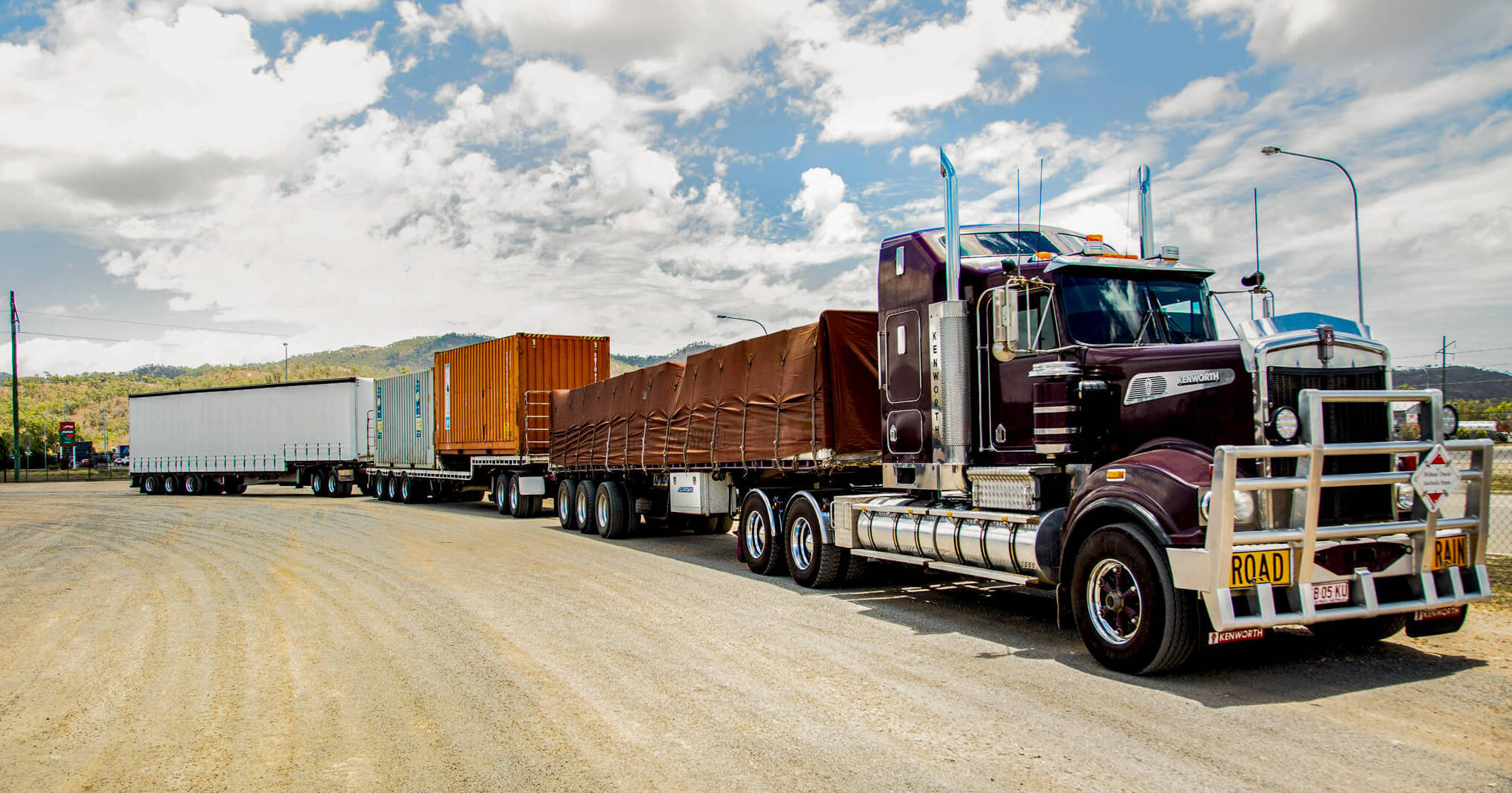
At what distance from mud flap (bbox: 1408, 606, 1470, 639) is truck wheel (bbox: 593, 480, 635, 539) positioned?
1262 cm

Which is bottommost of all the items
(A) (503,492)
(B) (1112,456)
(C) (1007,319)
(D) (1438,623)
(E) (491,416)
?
(D) (1438,623)

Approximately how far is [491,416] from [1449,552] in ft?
70.3

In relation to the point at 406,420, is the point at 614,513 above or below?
below

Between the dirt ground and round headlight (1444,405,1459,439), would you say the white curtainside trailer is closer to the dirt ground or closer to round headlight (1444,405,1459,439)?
the dirt ground

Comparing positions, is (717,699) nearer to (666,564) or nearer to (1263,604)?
(1263,604)

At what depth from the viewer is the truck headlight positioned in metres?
6.17

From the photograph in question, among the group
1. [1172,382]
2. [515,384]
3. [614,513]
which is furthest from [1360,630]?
[515,384]

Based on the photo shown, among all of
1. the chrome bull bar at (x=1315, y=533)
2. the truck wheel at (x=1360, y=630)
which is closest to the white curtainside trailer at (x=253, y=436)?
the truck wheel at (x=1360, y=630)

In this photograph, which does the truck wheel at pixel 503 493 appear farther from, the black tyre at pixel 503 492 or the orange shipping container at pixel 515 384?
the orange shipping container at pixel 515 384

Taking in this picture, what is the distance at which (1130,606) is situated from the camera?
668 cm

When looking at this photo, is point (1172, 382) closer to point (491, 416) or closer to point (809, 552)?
point (809, 552)

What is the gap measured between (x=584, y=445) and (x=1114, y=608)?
554 inches

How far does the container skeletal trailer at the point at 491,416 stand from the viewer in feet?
77.9

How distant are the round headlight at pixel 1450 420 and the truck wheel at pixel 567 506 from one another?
1551cm
